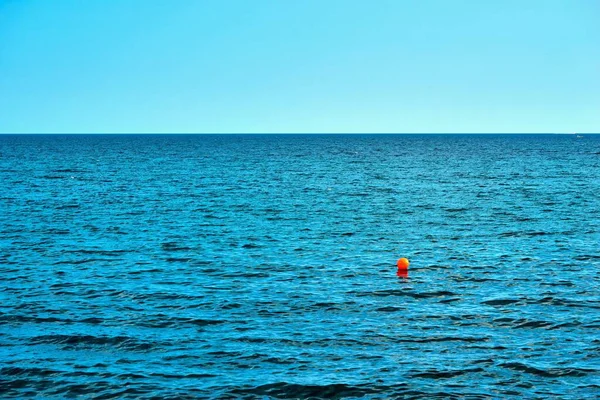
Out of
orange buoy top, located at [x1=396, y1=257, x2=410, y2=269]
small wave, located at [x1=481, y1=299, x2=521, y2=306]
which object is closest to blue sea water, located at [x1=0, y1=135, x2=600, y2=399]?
small wave, located at [x1=481, y1=299, x2=521, y2=306]

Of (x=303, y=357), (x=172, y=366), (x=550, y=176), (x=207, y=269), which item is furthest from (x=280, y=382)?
(x=550, y=176)

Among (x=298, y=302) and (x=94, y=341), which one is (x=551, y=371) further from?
(x=94, y=341)

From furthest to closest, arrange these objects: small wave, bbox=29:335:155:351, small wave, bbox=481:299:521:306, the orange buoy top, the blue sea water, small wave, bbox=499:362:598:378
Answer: the orange buoy top, small wave, bbox=481:299:521:306, small wave, bbox=29:335:155:351, small wave, bbox=499:362:598:378, the blue sea water

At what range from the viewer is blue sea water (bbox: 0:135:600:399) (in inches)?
725

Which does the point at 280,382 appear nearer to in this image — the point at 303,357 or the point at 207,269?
the point at 303,357

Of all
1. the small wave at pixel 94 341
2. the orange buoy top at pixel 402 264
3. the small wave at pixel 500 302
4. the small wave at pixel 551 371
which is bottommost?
the small wave at pixel 551 371

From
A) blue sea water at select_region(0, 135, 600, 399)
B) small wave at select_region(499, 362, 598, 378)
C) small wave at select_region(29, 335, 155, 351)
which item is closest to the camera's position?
blue sea water at select_region(0, 135, 600, 399)

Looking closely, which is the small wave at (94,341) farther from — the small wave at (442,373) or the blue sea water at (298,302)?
the small wave at (442,373)

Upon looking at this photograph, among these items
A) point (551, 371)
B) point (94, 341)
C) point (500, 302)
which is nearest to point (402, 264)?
point (500, 302)

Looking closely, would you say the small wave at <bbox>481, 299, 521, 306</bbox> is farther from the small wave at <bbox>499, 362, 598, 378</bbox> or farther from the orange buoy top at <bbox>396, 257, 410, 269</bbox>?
the small wave at <bbox>499, 362, 598, 378</bbox>

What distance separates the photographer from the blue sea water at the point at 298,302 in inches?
725

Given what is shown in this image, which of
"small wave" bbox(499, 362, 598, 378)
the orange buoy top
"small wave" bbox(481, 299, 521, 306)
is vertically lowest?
"small wave" bbox(499, 362, 598, 378)

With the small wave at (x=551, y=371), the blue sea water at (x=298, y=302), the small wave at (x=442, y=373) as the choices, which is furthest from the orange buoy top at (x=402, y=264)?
the small wave at (x=442, y=373)

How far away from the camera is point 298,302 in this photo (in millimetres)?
25859
